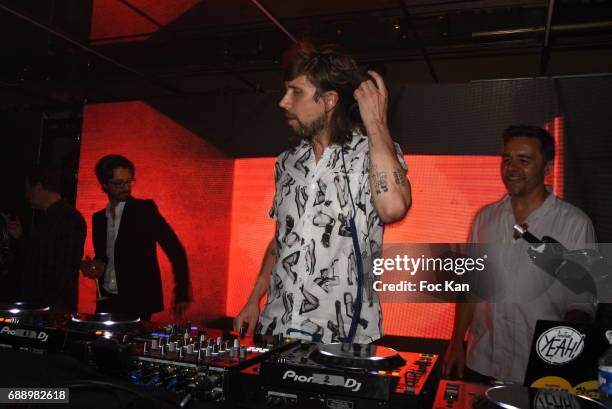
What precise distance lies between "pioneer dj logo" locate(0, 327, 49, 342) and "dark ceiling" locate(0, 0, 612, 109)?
2257mm

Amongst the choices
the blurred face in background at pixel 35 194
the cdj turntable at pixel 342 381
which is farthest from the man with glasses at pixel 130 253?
the cdj turntable at pixel 342 381

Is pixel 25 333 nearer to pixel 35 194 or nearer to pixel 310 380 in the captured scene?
pixel 310 380

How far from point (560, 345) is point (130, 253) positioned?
2.83 m

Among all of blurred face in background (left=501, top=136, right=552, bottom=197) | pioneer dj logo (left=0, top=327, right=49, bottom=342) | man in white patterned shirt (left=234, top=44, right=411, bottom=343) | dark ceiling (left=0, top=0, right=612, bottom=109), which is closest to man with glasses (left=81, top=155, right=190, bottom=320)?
dark ceiling (left=0, top=0, right=612, bottom=109)

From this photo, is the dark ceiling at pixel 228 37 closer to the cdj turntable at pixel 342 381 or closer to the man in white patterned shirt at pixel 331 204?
the man in white patterned shirt at pixel 331 204

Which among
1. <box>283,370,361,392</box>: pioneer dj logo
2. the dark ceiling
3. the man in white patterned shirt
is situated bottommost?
<box>283,370,361,392</box>: pioneer dj logo

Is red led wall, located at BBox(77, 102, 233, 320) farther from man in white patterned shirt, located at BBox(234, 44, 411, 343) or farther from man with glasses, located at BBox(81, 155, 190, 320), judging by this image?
man in white patterned shirt, located at BBox(234, 44, 411, 343)

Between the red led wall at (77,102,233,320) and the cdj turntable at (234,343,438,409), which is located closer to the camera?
the cdj turntable at (234,343,438,409)

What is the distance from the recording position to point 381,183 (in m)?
1.56

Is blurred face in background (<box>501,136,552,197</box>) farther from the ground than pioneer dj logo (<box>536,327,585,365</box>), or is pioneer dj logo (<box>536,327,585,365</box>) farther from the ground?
blurred face in background (<box>501,136,552,197</box>)

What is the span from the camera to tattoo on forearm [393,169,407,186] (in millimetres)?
1551

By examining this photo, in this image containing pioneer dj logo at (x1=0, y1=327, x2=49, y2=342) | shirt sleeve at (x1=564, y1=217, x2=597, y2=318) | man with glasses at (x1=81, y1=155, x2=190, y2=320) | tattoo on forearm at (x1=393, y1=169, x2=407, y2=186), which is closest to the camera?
pioneer dj logo at (x1=0, y1=327, x2=49, y2=342)

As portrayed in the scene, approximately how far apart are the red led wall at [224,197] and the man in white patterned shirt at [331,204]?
4.02 ft

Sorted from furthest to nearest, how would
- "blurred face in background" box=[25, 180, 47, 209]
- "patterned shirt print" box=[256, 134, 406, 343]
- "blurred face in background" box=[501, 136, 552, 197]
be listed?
"blurred face in background" box=[25, 180, 47, 209] → "blurred face in background" box=[501, 136, 552, 197] → "patterned shirt print" box=[256, 134, 406, 343]
